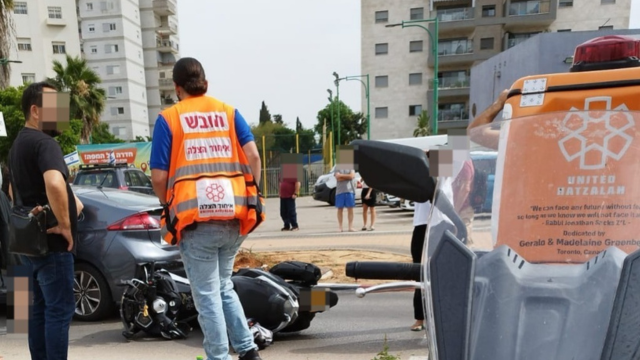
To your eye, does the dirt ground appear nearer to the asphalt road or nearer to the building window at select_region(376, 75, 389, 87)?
the asphalt road

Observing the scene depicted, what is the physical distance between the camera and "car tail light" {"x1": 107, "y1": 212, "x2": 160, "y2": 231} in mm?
4855

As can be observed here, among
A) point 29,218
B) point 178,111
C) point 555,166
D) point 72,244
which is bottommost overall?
point 72,244

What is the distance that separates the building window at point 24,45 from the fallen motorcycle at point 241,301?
60.8 meters

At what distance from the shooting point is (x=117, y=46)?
206ft

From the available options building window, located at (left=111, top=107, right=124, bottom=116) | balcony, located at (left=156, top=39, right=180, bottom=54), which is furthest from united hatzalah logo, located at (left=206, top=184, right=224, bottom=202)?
balcony, located at (left=156, top=39, right=180, bottom=54)

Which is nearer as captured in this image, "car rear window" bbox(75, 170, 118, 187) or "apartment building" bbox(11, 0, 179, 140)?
"car rear window" bbox(75, 170, 118, 187)

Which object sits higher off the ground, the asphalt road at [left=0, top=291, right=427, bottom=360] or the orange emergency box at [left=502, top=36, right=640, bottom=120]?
the orange emergency box at [left=502, top=36, right=640, bottom=120]

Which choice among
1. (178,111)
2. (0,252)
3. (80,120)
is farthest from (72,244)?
(80,120)

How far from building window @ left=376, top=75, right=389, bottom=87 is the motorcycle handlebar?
4942 centimetres

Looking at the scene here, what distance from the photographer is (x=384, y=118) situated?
165ft

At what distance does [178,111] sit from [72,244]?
1.13 m

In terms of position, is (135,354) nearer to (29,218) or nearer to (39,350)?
(39,350)

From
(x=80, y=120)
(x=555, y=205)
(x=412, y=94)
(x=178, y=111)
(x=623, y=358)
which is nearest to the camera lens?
(x=623, y=358)

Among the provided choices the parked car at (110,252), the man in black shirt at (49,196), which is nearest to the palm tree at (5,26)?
the parked car at (110,252)
